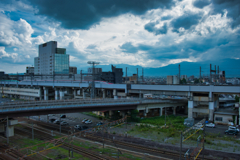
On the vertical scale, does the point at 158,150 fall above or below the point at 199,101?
below

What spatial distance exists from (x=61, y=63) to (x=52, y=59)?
6768 millimetres

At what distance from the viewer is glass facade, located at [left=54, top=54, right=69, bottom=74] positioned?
12950 cm

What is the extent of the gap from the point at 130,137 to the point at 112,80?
77.8 m

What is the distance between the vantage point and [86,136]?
33625 mm

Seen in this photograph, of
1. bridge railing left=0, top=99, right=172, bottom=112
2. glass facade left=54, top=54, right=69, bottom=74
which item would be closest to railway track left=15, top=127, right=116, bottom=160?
bridge railing left=0, top=99, right=172, bottom=112

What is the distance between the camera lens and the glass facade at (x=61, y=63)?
425 feet

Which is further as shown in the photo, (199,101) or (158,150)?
(199,101)

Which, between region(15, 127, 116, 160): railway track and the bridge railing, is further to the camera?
the bridge railing

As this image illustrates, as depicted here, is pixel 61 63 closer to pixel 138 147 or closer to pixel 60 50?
pixel 60 50

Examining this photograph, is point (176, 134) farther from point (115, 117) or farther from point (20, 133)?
point (20, 133)

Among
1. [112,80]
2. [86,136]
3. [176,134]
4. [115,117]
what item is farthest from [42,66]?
[176,134]

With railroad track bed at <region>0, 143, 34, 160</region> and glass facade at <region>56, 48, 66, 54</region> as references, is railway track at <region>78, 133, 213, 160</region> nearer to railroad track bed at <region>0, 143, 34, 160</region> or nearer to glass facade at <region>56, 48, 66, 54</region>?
railroad track bed at <region>0, 143, 34, 160</region>

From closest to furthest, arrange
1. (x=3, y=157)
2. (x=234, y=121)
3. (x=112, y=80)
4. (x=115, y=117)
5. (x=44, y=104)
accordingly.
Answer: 1. (x=3, y=157)
2. (x=44, y=104)
3. (x=234, y=121)
4. (x=115, y=117)
5. (x=112, y=80)

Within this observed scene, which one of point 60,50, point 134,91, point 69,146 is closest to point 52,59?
point 60,50
